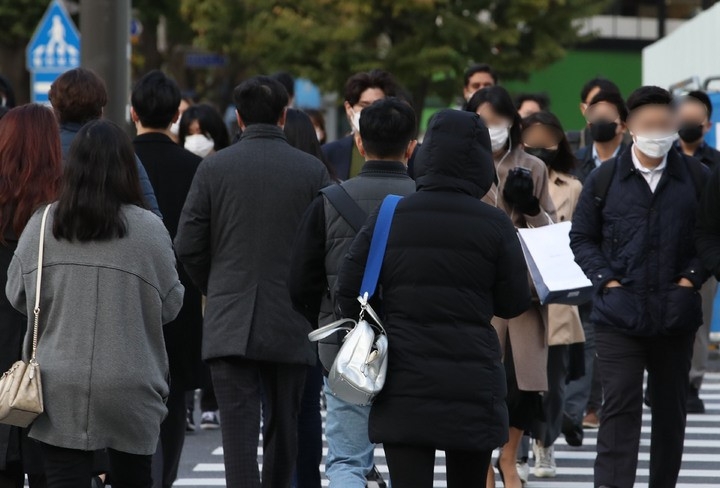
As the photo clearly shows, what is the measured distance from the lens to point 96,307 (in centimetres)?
500

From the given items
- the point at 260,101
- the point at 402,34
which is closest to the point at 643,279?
the point at 260,101

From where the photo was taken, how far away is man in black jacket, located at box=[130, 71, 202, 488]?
679cm

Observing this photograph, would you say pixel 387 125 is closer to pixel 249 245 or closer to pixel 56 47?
pixel 249 245

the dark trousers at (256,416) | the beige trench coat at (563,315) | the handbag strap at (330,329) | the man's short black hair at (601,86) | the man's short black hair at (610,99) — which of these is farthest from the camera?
the man's short black hair at (601,86)

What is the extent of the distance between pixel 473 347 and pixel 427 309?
20 cm

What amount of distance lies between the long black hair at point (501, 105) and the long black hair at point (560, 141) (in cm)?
97

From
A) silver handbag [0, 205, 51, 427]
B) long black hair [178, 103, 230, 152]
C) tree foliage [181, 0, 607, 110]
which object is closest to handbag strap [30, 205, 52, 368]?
silver handbag [0, 205, 51, 427]

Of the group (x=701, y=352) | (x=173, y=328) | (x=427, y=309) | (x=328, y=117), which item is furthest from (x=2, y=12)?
(x=427, y=309)

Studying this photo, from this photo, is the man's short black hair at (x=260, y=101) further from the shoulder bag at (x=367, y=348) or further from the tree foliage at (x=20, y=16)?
the tree foliage at (x=20, y=16)

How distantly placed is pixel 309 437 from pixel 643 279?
1.71 meters

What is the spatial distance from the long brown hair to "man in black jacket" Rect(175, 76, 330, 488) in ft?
3.08

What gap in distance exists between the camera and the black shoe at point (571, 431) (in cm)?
912

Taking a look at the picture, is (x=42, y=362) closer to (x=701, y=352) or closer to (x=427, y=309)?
(x=427, y=309)

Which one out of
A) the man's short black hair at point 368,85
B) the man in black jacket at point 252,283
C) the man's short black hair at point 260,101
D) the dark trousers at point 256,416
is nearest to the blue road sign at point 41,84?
the man's short black hair at point 368,85
